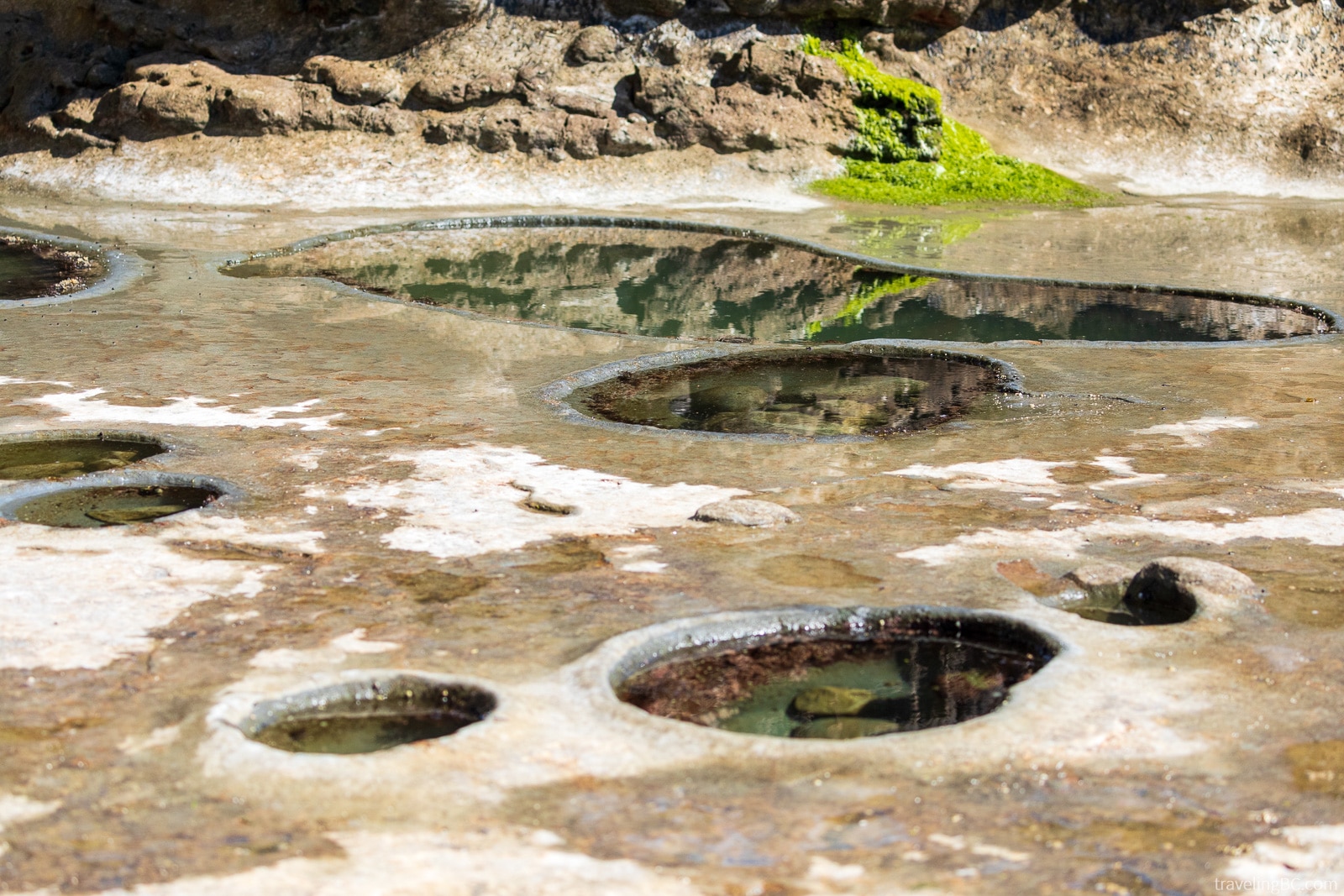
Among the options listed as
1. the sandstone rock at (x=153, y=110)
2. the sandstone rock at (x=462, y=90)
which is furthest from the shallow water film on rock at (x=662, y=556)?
the sandstone rock at (x=462, y=90)

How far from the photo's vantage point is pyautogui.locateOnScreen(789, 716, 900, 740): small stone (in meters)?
3.51

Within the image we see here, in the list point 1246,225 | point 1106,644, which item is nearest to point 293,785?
point 1106,644

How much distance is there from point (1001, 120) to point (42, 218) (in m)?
12.4

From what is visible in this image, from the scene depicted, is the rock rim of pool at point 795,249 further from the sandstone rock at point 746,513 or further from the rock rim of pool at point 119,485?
the rock rim of pool at point 119,485

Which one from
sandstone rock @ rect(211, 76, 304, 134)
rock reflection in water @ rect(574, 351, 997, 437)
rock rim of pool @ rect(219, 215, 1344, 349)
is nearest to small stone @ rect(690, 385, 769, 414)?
rock reflection in water @ rect(574, 351, 997, 437)

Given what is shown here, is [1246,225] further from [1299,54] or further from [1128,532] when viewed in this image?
[1128,532]

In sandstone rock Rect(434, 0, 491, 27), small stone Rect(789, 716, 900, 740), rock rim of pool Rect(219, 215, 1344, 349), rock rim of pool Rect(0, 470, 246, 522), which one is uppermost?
sandstone rock Rect(434, 0, 491, 27)

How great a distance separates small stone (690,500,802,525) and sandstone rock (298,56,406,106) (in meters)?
12.6

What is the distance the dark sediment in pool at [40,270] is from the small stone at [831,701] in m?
7.30

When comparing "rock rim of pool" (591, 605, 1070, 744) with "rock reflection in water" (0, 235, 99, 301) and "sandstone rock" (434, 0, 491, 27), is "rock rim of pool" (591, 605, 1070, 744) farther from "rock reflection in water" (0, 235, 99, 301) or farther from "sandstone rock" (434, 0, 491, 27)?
"sandstone rock" (434, 0, 491, 27)

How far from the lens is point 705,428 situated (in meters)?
6.64

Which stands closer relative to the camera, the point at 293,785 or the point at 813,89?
the point at 293,785

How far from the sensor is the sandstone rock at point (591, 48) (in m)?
17.2

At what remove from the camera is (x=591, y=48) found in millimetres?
17156
